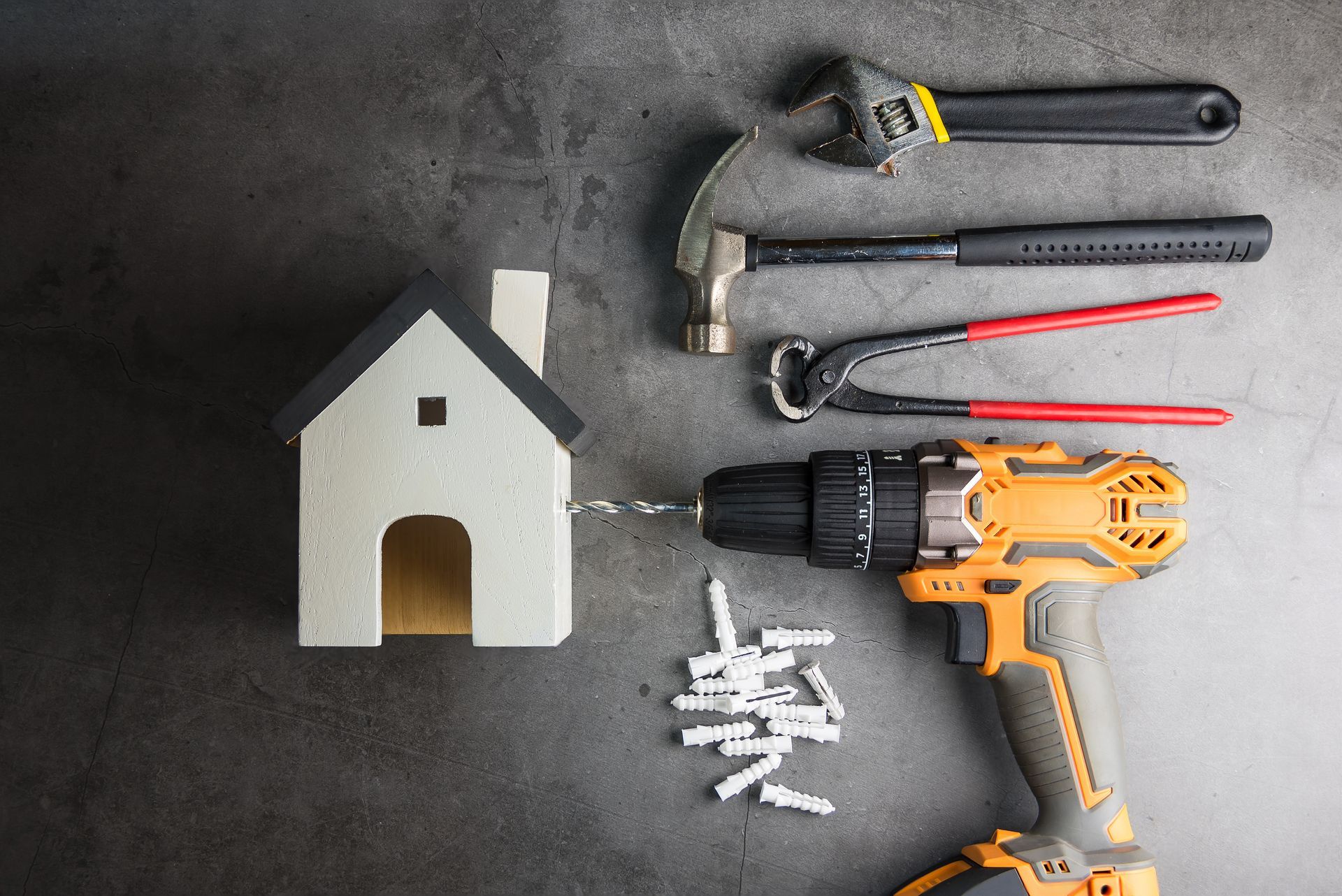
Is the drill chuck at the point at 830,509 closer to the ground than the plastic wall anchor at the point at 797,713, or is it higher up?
higher up

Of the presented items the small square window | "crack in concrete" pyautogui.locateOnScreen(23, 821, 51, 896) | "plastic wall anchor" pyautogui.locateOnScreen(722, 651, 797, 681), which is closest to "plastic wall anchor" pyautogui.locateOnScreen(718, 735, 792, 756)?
"plastic wall anchor" pyautogui.locateOnScreen(722, 651, 797, 681)

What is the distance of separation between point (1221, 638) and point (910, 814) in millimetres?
726

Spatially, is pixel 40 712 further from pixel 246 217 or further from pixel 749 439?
pixel 749 439

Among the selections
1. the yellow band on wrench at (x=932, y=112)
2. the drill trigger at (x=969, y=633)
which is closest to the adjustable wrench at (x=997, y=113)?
the yellow band on wrench at (x=932, y=112)

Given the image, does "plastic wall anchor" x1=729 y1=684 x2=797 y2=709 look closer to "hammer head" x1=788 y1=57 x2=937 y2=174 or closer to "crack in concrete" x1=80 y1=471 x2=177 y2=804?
"hammer head" x1=788 y1=57 x2=937 y2=174

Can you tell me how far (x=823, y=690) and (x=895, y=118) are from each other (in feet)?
3.67

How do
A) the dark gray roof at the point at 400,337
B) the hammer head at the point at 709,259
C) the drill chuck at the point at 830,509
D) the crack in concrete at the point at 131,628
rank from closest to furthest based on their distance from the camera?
the dark gray roof at the point at 400,337 < the drill chuck at the point at 830,509 < the hammer head at the point at 709,259 < the crack in concrete at the point at 131,628

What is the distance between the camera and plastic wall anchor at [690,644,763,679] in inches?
57.2

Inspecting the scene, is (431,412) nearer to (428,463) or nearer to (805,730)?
(428,463)

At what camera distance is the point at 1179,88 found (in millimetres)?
1450

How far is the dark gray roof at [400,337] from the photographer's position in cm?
112

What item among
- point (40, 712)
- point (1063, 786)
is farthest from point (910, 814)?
point (40, 712)

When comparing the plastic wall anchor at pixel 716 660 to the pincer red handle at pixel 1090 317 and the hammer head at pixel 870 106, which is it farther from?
the hammer head at pixel 870 106

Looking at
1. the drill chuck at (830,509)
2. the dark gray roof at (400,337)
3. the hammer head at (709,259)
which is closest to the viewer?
the dark gray roof at (400,337)
